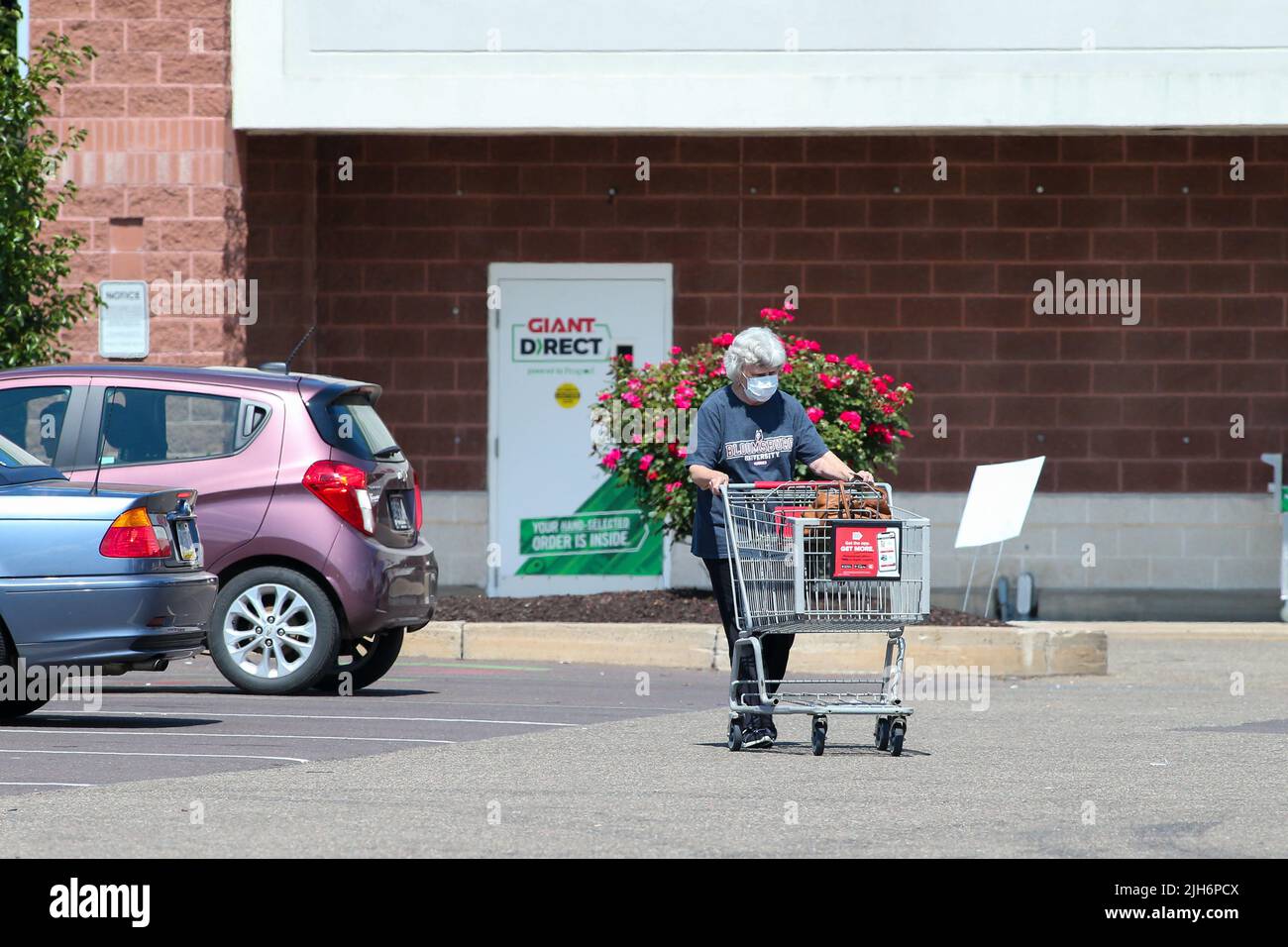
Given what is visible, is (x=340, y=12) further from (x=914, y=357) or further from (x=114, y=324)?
(x=914, y=357)

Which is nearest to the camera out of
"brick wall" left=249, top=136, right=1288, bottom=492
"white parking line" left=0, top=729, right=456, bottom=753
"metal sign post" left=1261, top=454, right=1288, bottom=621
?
"white parking line" left=0, top=729, right=456, bottom=753

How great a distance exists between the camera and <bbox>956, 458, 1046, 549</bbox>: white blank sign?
714 inches

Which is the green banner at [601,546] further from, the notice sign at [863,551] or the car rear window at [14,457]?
the notice sign at [863,551]

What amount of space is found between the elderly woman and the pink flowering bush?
5577mm

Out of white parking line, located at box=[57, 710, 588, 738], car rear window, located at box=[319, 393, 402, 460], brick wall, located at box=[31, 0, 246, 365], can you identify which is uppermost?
brick wall, located at box=[31, 0, 246, 365]

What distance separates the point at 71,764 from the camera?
914 cm

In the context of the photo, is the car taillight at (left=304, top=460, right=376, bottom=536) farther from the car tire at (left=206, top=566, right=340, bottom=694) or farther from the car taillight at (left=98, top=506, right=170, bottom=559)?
the car taillight at (left=98, top=506, right=170, bottom=559)

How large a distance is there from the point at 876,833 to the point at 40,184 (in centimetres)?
1035

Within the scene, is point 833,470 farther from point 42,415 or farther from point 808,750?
point 42,415

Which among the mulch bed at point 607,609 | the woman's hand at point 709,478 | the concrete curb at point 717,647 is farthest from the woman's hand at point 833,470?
the mulch bed at point 607,609

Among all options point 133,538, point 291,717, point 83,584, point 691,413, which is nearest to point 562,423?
point 691,413

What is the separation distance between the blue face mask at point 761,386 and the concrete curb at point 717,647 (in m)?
4.84

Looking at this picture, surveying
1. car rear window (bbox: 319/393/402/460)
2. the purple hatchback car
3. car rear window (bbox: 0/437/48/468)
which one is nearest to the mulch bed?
car rear window (bbox: 319/393/402/460)

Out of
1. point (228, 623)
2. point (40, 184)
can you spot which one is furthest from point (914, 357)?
point (228, 623)
